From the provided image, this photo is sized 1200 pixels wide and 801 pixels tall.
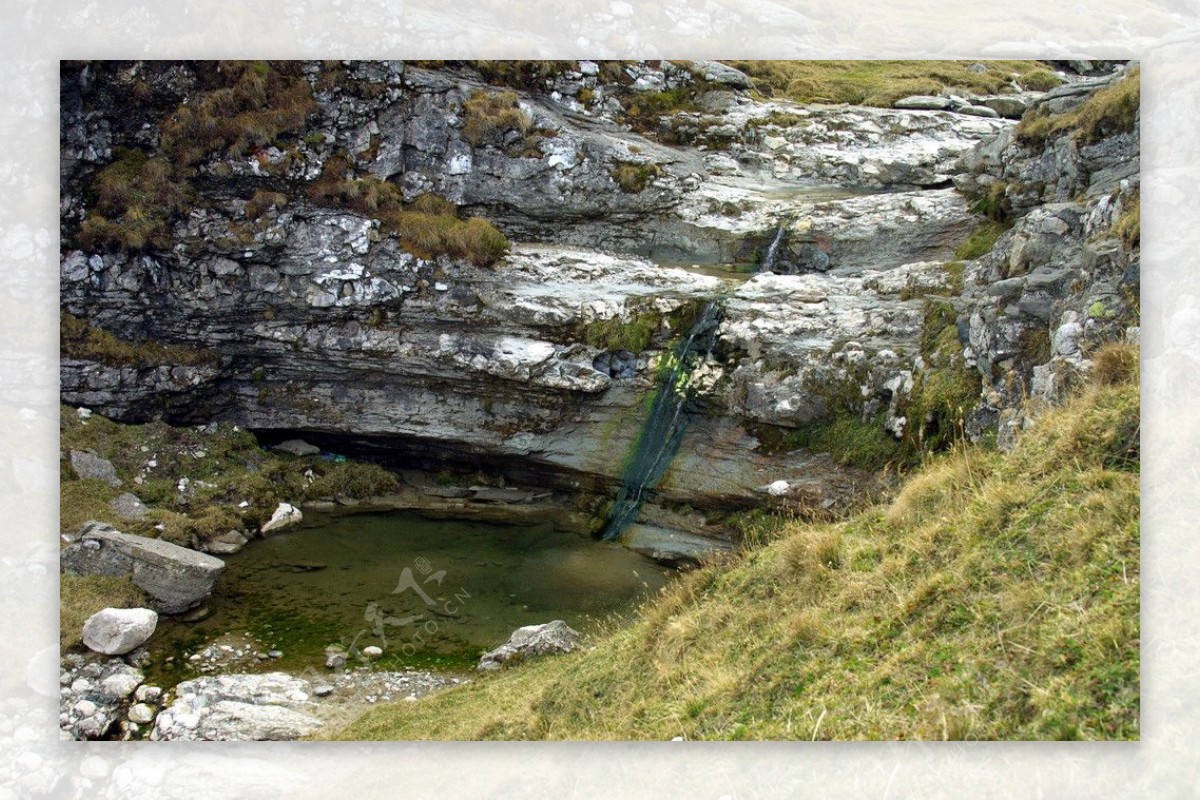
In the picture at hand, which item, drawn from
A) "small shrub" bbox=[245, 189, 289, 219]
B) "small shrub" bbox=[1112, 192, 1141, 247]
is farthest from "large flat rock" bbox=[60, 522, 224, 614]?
"small shrub" bbox=[1112, 192, 1141, 247]

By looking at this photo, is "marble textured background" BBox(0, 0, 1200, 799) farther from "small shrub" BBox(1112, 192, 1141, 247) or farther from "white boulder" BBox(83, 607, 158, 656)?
"white boulder" BBox(83, 607, 158, 656)

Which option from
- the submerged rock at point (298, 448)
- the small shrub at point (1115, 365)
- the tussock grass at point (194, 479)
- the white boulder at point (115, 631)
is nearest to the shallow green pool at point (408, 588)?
the white boulder at point (115, 631)

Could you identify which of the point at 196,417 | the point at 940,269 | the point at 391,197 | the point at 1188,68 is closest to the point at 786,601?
the point at 1188,68

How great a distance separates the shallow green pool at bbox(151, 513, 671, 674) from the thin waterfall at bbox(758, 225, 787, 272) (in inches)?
182

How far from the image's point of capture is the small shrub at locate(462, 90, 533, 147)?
13250mm

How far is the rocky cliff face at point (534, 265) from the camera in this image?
11.6 metres

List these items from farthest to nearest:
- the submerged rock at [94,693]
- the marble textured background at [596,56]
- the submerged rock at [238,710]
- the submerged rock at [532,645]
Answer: the submerged rock at [532,645]
the submerged rock at [94,693]
the submerged rock at [238,710]
the marble textured background at [596,56]

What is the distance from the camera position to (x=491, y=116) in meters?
13.3

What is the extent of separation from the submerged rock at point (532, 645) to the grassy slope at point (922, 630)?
1.42 m

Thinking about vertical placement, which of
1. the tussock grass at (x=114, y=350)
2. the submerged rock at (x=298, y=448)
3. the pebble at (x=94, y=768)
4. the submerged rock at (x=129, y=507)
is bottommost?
the pebble at (x=94, y=768)

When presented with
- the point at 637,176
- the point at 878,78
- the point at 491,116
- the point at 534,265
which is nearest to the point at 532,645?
the point at 534,265

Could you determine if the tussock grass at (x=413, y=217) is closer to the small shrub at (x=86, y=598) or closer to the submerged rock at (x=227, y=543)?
the submerged rock at (x=227, y=543)

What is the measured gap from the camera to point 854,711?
5.73m

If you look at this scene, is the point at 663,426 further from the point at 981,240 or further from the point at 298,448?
the point at 298,448
